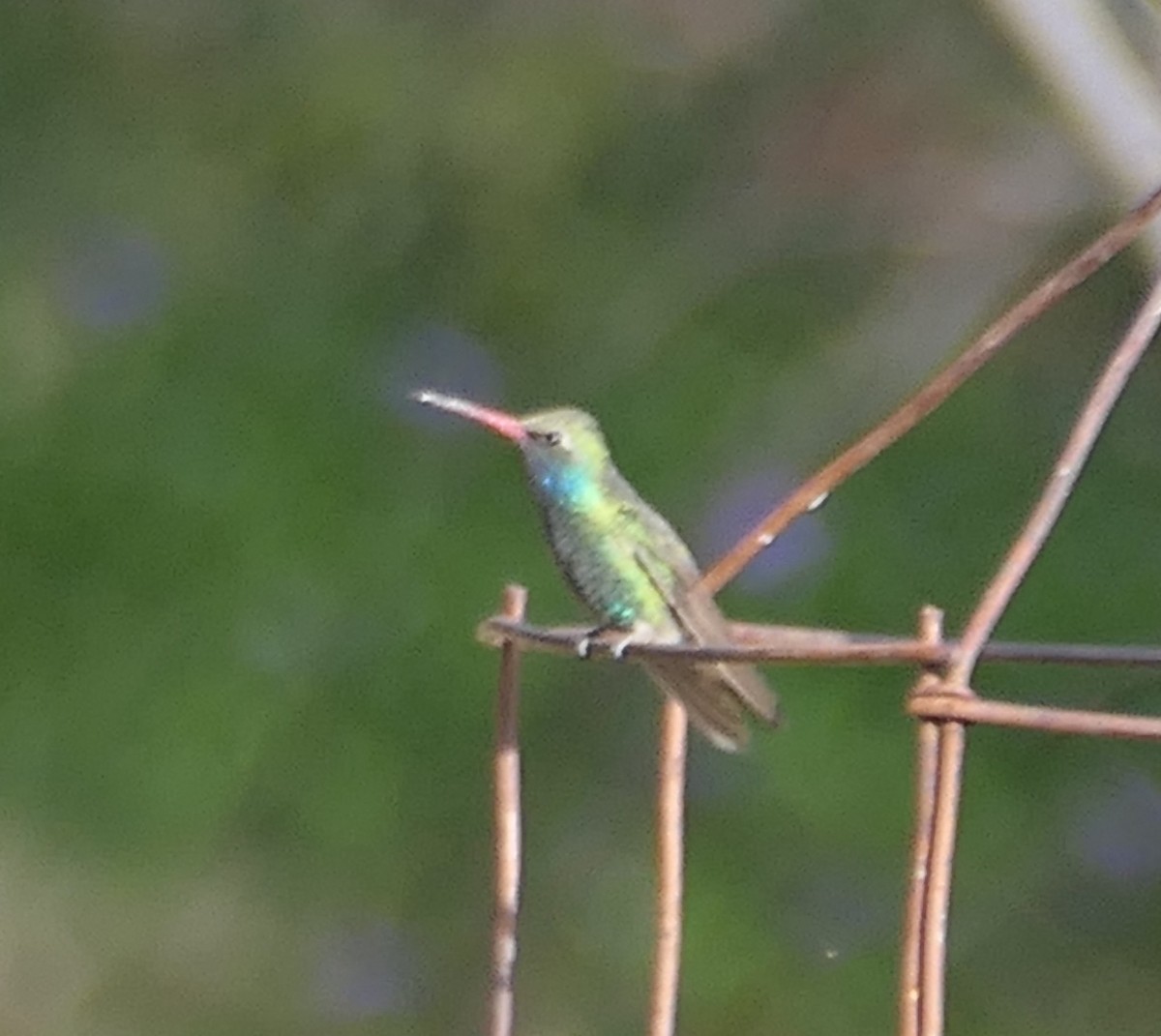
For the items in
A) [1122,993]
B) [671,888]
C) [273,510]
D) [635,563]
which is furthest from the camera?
[273,510]

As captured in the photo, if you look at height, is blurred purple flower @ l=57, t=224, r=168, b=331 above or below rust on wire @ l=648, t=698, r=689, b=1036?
above

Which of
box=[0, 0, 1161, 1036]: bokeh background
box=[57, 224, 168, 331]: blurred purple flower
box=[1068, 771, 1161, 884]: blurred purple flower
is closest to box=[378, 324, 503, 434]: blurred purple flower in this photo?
box=[0, 0, 1161, 1036]: bokeh background

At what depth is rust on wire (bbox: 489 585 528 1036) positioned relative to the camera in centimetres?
65

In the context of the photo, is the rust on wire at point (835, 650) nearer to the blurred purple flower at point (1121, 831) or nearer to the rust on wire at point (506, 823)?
the rust on wire at point (506, 823)

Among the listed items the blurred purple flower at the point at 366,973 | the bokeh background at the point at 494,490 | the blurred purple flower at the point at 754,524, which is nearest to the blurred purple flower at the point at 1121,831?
the bokeh background at the point at 494,490

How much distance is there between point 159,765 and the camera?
1.82m

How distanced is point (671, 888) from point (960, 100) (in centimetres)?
148

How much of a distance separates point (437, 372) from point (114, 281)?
13.9 inches

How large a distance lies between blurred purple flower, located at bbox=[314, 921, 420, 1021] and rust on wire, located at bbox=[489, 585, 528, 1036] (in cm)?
110

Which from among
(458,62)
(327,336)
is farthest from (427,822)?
(458,62)

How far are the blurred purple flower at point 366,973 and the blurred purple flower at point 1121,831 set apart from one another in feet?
1.91

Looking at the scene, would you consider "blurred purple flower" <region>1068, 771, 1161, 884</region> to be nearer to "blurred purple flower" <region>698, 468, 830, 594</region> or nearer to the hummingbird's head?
"blurred purple flower" <region>698, 468, 830, 594</region>

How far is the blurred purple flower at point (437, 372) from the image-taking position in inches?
77.4

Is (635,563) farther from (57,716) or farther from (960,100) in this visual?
(960,100)
